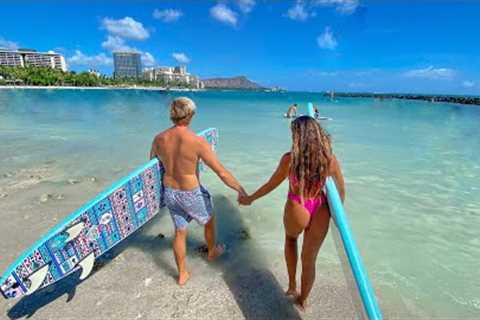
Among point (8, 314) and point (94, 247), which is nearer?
point (8, 314)

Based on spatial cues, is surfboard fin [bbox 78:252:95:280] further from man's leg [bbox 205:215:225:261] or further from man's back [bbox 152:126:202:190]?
man's leg [bbox 205:215:225:261]

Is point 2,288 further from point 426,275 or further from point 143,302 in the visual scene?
point 426,275

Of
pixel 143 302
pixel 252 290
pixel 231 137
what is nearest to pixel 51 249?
pixel 143 302

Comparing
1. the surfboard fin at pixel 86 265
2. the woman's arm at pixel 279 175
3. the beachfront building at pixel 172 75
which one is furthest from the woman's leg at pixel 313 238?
the beachfront building at pixel 172 75

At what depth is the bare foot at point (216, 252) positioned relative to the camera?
9.70 ft

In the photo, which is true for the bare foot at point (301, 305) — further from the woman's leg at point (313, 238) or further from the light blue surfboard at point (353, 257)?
the light blue surfboard at point (353, 257)

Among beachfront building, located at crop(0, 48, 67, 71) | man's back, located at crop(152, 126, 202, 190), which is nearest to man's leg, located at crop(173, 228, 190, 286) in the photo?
man's back, located at crop(152, 126, 202, 190)

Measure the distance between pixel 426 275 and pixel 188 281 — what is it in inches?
100

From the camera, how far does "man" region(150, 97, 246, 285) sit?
2.16 metres

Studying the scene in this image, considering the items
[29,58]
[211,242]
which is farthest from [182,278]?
[29,58]

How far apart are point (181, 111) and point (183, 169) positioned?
0.48 meters

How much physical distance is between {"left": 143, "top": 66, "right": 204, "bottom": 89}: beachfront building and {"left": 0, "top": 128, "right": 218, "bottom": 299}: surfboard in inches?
6934

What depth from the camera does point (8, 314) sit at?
7.18 ft

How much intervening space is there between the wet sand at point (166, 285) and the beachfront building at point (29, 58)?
15896cm
